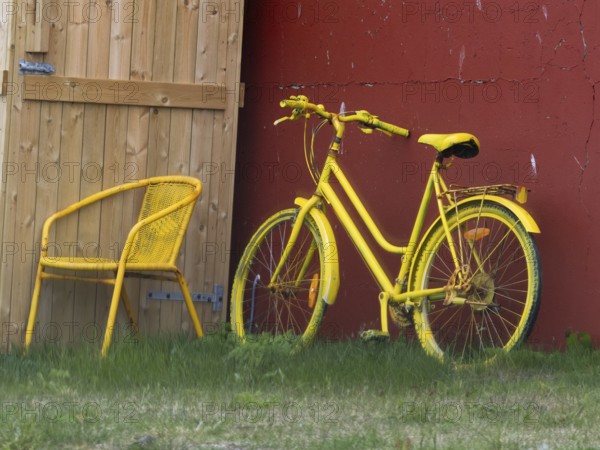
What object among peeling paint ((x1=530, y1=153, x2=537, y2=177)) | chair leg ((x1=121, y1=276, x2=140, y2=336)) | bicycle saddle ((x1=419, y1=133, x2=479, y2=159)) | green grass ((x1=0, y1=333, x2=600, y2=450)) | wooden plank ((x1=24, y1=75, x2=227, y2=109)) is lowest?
green grass ((x1=0, y1=333, x2=600, y2=450))

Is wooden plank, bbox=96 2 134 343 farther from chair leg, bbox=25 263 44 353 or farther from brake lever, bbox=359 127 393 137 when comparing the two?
brake lever, bbox=359 127 393 137

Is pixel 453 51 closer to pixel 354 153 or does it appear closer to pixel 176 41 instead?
pixel 354 153

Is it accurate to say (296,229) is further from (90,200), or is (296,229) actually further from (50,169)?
(50,169)

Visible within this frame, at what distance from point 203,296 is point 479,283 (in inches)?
85.2

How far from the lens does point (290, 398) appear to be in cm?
568

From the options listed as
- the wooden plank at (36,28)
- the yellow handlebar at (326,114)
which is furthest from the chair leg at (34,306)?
the yellow handlebar at (326,114)

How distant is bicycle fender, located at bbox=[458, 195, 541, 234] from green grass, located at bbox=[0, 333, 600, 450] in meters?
0.61

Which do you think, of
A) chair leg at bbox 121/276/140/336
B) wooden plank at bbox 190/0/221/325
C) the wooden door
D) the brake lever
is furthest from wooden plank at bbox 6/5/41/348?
the brake lever

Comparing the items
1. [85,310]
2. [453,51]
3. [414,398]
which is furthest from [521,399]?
[85,310]

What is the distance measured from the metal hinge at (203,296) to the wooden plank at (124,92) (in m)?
1.11

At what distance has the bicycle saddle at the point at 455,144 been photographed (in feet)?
20.7

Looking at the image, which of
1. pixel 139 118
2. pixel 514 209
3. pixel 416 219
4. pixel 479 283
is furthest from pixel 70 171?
pixel 514 209

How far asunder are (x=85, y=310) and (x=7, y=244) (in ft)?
2.00

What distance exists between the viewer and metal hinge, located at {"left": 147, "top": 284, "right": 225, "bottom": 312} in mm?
7676
